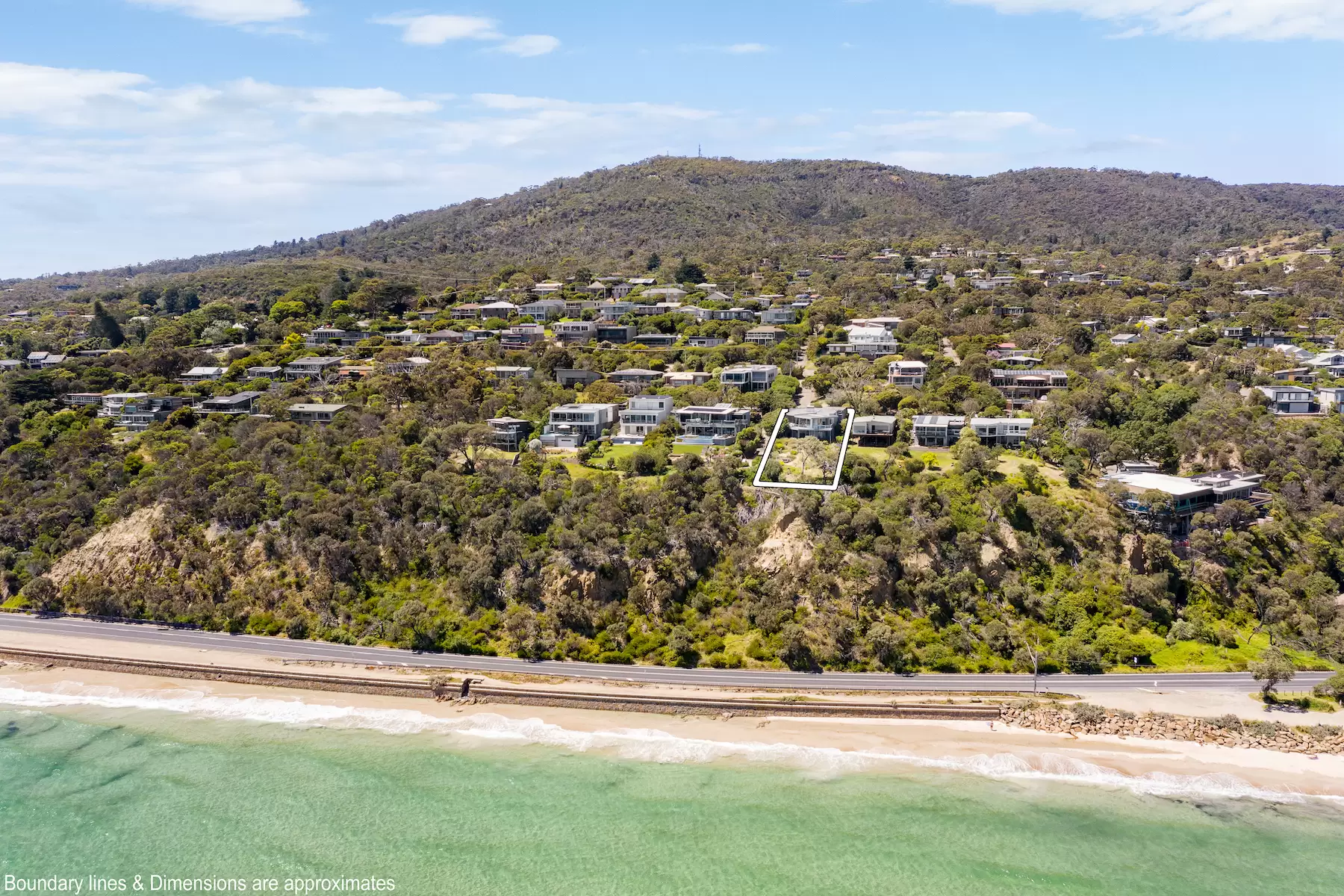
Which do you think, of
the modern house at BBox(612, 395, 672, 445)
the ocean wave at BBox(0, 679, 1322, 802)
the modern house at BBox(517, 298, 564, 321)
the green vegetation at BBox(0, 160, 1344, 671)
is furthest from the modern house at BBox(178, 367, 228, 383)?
the modern house at BBox(612, 395, 672, 445)

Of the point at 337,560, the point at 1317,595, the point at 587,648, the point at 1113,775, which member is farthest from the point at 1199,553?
the point at 337,560

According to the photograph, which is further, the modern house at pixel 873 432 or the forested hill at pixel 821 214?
the forested hill at pixel 821 214

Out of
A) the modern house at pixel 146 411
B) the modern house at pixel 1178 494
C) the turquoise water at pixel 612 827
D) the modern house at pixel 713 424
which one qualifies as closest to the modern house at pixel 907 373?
the modern house at pixel 713 424

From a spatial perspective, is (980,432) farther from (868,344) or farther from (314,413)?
(314,413)

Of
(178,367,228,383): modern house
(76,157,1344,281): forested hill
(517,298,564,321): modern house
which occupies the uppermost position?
(76,157,1344,281): forested hill

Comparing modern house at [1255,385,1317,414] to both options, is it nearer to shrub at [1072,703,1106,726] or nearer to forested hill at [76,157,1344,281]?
shrub at [1072,703,1106,726]

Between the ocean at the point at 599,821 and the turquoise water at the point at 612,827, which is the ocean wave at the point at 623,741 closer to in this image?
the ocean at the point at 599,821

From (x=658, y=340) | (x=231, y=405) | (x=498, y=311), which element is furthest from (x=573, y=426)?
(x=498, y=311)
